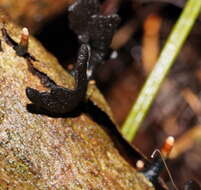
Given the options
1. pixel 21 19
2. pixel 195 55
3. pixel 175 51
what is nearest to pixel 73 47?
pixel 21 19

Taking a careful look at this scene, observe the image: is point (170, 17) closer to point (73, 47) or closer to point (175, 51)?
point (73, 47)

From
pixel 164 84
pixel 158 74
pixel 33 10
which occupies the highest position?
pixel 33 10

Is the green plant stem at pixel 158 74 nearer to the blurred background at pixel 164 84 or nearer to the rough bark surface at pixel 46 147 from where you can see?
the rough bark surface at pixel 46 147

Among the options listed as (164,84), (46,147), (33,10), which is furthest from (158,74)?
(164,84)

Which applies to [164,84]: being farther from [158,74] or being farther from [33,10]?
[33,10]

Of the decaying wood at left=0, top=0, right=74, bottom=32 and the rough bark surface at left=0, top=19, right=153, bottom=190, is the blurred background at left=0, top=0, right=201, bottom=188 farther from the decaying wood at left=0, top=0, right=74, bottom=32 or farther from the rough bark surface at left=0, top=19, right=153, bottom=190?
the rough bark surface at left=0, top=19, right=153, bottom=190

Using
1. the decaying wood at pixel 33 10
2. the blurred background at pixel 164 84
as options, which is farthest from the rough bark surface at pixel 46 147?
the blurred background at pixel 164 84
